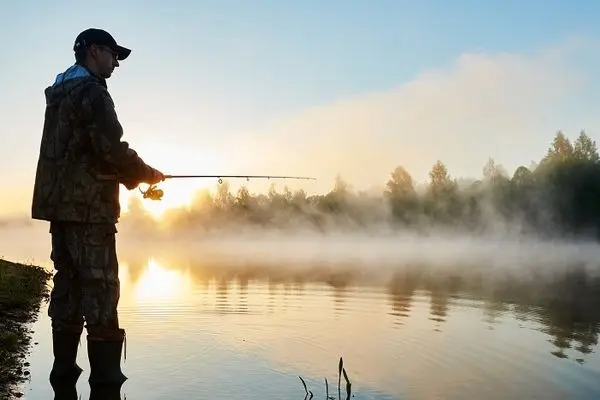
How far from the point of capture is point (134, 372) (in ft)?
23.0

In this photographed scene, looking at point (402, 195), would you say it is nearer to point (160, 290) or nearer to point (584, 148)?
point (584, 148)

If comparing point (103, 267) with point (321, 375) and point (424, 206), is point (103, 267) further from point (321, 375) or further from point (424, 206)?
point (424, 206)

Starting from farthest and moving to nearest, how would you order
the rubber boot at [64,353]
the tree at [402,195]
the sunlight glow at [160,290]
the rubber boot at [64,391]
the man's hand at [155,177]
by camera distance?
the tree at [402,195]
the sunlight glow at [160,290]
the man's hand at [155,177]
the rubber boot at [64,353]
the rubber boot at [64,391]

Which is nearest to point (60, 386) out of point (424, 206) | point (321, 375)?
point (321, 375)

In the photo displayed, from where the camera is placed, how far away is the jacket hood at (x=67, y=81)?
6.55 m

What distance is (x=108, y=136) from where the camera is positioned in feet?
21.3

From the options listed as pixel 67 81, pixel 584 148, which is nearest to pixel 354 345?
pixel 67 81

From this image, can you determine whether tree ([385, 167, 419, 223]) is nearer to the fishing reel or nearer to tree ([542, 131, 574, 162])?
tree ([542, 131, 574, 162])

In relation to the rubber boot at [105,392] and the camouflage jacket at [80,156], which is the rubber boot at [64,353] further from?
the camouflage jacket at [80,156]

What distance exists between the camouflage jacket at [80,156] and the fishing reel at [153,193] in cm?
128

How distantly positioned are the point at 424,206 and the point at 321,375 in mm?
108977

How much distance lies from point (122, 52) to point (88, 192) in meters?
1.64

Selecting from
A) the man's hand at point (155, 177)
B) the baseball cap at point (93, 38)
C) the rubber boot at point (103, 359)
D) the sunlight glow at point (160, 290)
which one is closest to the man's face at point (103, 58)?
the baseball cap at point (93, 38)

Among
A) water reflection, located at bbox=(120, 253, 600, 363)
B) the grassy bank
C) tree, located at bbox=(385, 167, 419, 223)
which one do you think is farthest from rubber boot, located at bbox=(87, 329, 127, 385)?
tree, located at bbox=(385, 167, 419, 223)
